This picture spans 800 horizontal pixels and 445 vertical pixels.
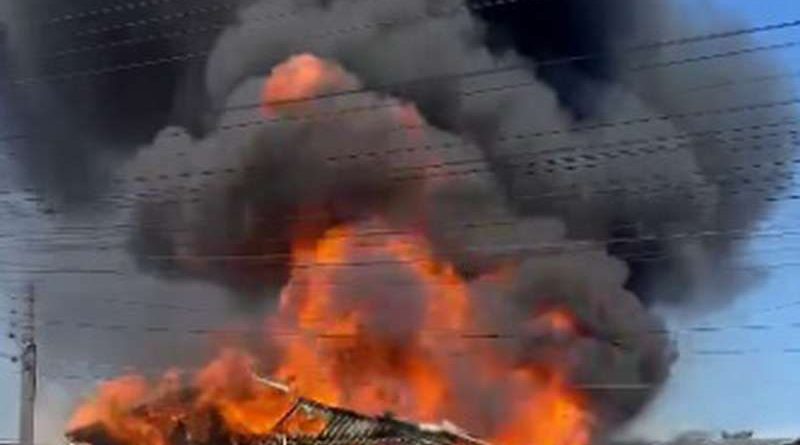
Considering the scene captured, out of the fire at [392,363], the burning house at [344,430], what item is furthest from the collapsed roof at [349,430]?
the fire at [392,363]

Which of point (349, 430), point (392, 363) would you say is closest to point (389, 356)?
point (392, 363)

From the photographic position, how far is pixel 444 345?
3525 cm

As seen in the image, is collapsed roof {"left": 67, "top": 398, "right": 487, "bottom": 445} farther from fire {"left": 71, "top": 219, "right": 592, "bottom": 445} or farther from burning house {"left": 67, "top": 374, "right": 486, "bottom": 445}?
fire {"left": 71, "top": 219, "right": 592, "bottom": 445}

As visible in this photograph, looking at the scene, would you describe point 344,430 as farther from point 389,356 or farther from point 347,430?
point 389,356

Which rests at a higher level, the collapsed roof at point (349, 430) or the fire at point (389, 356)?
the fire at point (389, 356)

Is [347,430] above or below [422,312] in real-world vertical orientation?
below

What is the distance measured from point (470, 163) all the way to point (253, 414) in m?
9.48

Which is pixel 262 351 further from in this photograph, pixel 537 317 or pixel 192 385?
pixel 537 317

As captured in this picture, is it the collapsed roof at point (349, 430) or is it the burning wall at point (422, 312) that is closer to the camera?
the collapsed roof at point (349, 430)

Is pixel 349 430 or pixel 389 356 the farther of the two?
pixel 389 356

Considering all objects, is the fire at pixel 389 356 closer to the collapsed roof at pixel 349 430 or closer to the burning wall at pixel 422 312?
the burning wall at pixel 422 312

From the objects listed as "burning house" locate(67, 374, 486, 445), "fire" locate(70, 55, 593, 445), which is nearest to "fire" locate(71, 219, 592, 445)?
"fire" locate(70, 55, 593, 445)

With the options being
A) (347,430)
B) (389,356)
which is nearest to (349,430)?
(347,430)

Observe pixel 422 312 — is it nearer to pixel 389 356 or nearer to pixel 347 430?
pixel 389 356
